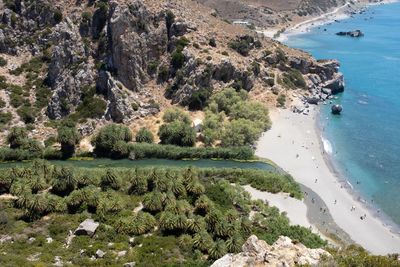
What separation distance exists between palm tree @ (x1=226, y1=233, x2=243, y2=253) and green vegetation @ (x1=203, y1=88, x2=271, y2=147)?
1747 inches

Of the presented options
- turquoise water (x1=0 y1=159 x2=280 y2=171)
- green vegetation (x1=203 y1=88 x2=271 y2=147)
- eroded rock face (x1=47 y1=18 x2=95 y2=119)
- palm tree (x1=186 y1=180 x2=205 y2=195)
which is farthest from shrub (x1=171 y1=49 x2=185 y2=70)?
A: palm tree (x1=186 y1=180 x2=205 y2=195)

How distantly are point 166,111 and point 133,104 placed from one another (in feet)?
31.4

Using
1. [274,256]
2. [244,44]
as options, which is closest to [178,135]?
[244,44]

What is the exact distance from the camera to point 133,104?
4889 inches

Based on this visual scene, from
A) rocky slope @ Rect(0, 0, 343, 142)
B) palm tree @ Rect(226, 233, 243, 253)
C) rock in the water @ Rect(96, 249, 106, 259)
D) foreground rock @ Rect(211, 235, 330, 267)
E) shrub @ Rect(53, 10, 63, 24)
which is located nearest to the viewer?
foreground rock @ Rect(211, 235, 330, 267)

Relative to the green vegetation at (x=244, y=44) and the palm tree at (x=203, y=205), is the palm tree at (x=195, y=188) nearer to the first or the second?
the palm tree at (x=203, y=205)

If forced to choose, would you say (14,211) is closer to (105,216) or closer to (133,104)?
(105,216)

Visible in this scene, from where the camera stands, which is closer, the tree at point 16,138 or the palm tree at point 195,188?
the palm tree at point 195,188

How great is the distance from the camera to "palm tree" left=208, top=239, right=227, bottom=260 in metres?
66.1

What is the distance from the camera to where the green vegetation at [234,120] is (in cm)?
11194

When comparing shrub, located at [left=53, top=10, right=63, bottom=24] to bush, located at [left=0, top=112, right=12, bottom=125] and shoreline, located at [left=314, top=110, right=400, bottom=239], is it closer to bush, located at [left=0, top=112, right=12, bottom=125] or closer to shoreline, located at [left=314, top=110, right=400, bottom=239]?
bush, located at [left=0, top=112, right=12, bottom=125]

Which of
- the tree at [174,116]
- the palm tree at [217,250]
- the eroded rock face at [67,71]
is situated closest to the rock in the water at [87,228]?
the palm tree at [217,250]

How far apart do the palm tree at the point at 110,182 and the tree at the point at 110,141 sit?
67.7 ft

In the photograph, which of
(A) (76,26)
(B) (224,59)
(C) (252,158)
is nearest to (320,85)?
(B) (224,59)
